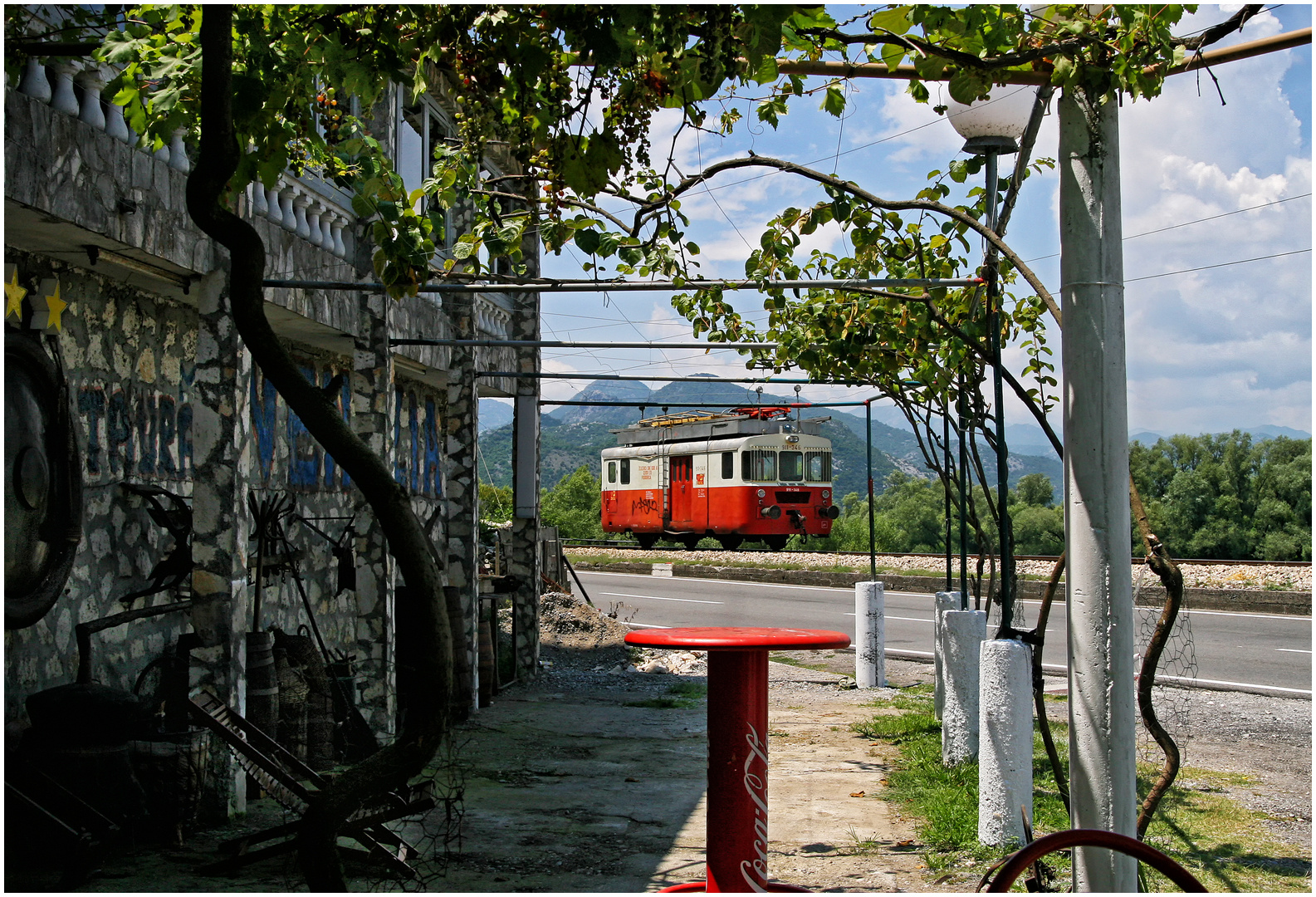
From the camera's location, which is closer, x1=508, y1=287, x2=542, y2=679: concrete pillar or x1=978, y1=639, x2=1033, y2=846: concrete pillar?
x1=978, y1=639, x2=1033, y2=846: concrete pillar

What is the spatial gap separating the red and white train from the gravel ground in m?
0.67

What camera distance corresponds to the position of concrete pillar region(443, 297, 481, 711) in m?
10.0

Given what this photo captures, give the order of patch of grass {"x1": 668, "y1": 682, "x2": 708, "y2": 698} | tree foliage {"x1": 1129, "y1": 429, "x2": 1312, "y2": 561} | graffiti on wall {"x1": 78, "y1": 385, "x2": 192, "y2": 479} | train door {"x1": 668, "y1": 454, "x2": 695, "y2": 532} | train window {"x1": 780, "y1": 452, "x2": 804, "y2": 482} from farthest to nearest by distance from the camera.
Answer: tree foliage {"x1": 1129, "y1": 429, "x2": 1312, "y2": 561}
train door {"x1": 668, "y1": 454, "x2": 695, "y2": 532}
train window {"x1": 780, "y1": 452, "x2": 804, "y2": 482}
patch of grass {"x1": 668, "y1": 682, "x2": 708, "y2": 698}
graffiti on wall {"x1": 78, "y1": 385, "x2": 192, "y2": 479}

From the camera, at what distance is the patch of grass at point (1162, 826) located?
5500 mm

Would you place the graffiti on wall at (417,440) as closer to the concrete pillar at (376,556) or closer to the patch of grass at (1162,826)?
the concrete pillar at (376,556)

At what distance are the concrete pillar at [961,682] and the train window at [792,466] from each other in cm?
2215

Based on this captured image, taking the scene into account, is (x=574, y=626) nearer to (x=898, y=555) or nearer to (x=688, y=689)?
(x=688, y=689)

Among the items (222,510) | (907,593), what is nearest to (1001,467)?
(222,510)

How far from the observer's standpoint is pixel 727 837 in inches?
152

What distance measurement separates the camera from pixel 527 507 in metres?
12.4

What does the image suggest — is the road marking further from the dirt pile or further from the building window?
the building window

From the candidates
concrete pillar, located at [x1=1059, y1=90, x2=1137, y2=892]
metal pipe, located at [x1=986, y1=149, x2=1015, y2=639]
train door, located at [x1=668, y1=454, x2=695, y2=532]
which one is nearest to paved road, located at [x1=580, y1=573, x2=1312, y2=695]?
train door, located at [x1=668, y1=454, x2=695, y2=532]

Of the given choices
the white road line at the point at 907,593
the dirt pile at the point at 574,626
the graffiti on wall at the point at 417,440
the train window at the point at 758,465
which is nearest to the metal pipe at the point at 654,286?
the white road line at the point at 907,593

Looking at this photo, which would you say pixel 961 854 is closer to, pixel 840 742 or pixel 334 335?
pixel 840 742
